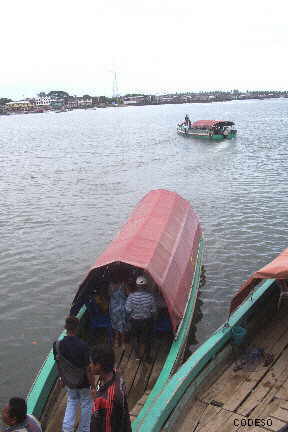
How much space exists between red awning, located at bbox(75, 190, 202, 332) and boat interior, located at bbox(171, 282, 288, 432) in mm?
1490

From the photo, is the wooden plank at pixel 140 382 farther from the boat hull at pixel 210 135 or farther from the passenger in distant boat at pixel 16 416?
the boat hull at pixel 210 135

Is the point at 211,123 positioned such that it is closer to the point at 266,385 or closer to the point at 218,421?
the point at 266,385

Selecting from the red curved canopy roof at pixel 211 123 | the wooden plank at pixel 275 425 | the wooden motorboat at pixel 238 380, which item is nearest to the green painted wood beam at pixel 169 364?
the wooden motorboat at pixel 238 380

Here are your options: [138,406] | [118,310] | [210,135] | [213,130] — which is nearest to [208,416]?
[138,406]

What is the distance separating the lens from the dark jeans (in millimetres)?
7815

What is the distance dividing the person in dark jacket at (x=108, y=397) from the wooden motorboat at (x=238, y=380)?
1.15 meters

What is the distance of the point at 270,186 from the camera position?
25.8 m

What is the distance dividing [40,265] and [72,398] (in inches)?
391

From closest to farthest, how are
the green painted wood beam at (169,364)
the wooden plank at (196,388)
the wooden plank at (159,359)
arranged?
1. the wooden plank at (196,388)
2. the green painted wood beam at (169,364)
3. the wooden plank at (159,359)

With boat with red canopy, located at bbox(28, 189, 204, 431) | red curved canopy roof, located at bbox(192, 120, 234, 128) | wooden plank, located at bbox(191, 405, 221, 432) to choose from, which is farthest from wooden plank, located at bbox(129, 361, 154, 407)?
red curved canopy roof, located at bbox(192, 120, 234, 128)

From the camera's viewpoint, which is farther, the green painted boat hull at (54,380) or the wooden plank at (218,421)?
the green painted boat hull at (54,380)

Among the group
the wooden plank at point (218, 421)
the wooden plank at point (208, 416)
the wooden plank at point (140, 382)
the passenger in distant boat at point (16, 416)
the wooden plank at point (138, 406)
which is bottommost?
the wooden plank at point (140, 382)

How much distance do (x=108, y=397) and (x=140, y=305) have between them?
3.50 m

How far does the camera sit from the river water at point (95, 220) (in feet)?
39.1
